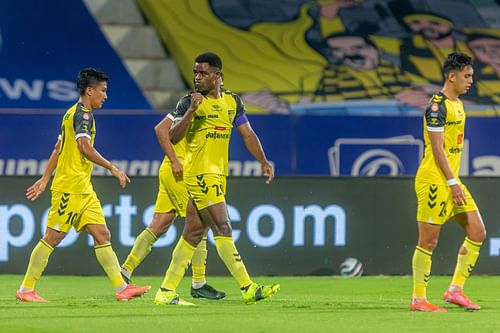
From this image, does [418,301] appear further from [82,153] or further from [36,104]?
[36,104]

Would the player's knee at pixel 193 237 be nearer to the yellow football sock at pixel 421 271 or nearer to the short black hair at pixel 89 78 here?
the short black hair at pixel 89 78

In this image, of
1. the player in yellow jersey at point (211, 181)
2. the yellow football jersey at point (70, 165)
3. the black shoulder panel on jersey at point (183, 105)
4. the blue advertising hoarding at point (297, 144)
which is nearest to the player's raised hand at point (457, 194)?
the player in yellow jersey at point (211, 181)

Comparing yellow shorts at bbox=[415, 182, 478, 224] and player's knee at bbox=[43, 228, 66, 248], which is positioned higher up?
yellow shorts at bbox=[415, 182, 478, 224]

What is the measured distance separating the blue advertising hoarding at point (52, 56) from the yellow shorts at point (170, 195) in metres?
10.9

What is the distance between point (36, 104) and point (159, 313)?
1355 centimetres

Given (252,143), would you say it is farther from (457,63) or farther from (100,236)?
(457,63)

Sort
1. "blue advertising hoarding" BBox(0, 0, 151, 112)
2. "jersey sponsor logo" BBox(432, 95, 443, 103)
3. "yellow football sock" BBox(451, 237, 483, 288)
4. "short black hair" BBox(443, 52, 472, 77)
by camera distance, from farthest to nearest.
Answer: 1. "blue advertising hoarding" BBox(0, 0, 151, 112)
2. "yellow football sock" BBox(451, 237, 483, 288)
3. "short black hair" BBox(443, 52, 472, 77)
4. "jersey sponsor logo" BBox(432, 95, 443, 103)

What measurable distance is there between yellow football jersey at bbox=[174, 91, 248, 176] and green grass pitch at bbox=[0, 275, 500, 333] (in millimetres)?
1115

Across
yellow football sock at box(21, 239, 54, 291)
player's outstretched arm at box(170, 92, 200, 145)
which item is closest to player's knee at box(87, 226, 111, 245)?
yellow football sock at box(21, 239, 54, 291)

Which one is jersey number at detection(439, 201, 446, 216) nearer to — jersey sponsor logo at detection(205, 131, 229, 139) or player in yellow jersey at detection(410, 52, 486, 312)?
player in yellow jersey at detection(410, 52, 486, 312)

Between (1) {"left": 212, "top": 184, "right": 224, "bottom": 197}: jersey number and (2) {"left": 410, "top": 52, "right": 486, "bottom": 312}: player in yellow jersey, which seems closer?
(2) {"left": 410, "top": 52, "right": 486, "bottom": 312}: player in yellow jersey

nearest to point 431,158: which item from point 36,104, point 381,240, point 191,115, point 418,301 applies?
point 418,301

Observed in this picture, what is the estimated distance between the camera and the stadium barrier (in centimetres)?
1448

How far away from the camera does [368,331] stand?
819cm
